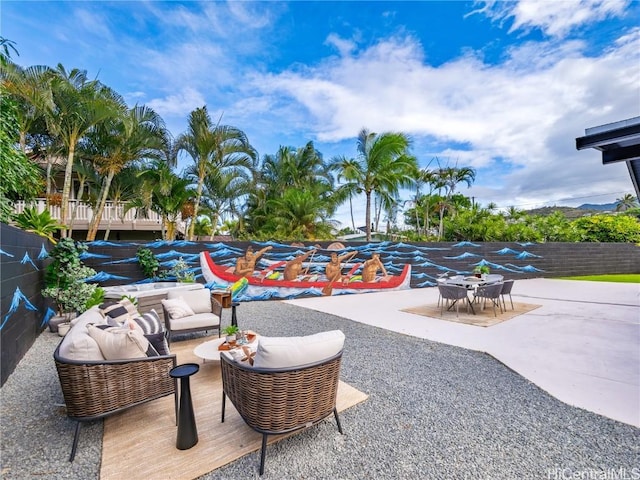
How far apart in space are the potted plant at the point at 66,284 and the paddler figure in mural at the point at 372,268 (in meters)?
7.65

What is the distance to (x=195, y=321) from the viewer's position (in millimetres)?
4762

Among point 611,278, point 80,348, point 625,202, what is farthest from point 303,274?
point 625,202

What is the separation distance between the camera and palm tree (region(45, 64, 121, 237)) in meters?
7.78

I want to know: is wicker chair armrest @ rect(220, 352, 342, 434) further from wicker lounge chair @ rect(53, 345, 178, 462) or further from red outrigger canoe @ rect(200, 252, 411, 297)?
red outrigger canoe @ rect(200, 252, 411, 297)

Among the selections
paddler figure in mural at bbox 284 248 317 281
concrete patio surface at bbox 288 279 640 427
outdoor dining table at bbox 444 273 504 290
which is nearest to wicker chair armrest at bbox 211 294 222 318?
concrete patio surface at bbox 288 279 640 427

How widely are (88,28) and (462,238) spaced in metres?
Result: 16.0

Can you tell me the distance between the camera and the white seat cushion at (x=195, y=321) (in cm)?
468

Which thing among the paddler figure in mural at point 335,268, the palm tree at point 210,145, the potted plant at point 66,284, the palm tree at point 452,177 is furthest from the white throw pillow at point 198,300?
the palm tree at point 452,177

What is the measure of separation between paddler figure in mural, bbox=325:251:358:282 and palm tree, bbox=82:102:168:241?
7046 millimetres

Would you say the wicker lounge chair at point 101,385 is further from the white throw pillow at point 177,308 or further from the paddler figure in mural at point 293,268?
the paddler figure in mural at point 293,268

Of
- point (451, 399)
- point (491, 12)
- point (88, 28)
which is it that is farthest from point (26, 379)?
point (491, 12)

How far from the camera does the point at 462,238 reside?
1551cm

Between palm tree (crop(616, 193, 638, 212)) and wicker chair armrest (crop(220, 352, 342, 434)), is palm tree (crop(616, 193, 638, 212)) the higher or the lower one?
the higher one

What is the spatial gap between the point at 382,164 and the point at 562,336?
834 cm
